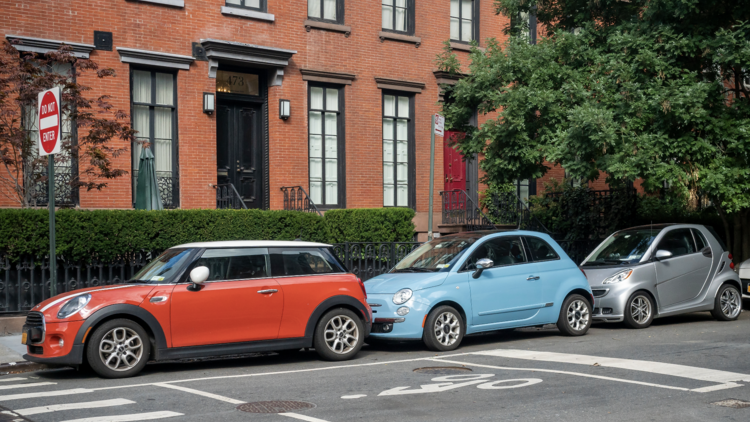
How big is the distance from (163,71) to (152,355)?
389 inches

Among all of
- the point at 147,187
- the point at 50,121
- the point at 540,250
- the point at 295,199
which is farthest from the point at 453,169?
the point at 50,121

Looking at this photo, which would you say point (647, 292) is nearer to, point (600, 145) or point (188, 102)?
point (600, 145)

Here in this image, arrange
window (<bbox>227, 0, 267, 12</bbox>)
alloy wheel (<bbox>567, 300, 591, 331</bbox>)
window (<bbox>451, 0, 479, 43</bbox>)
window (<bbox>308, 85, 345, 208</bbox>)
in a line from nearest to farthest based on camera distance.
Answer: alloy wheel (<bbox>567, 300, 591, 331</bbox>) → window (<bbox>227, 0, 267, 12</bbox>) → window (<bbox>308, 85, 345, 208</bbox>) → window (<bbox>451, 0, 479, 43</bbox>)

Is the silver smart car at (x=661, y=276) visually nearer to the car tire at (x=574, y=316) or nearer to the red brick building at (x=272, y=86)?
the car tire at (x=574, y=316)

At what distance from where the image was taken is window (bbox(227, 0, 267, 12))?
1791cm

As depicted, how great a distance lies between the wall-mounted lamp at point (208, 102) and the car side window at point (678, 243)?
988cm

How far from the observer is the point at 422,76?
68.1 feet

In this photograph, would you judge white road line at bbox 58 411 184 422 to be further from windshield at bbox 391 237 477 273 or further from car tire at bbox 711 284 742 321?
car tire at bbox 711 284 742 321

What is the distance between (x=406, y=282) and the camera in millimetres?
10422

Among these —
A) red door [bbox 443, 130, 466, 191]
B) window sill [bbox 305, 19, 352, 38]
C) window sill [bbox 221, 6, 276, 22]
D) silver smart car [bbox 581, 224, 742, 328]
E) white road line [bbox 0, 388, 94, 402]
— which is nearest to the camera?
white road line [bbox 0, 388, 94, 402]

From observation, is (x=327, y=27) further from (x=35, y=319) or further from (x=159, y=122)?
(x=35, y=319)

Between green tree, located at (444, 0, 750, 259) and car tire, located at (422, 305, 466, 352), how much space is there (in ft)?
16.1

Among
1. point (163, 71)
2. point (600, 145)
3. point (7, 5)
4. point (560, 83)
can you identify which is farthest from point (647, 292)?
point (7, 5)

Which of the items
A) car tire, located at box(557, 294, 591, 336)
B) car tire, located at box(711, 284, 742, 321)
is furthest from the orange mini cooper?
car tire, located at box(711, 284, 742, 321)
